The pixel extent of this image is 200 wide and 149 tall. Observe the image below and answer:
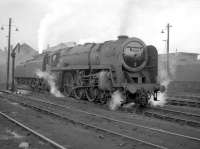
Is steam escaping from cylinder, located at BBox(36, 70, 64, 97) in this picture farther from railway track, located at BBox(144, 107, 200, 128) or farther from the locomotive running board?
railway track, located at BBox(144, 107, 200, 128)

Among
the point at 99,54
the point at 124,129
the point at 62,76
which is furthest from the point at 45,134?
the point at 62,76

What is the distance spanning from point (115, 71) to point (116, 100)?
127 centimetres

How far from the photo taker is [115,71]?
13.2 meters

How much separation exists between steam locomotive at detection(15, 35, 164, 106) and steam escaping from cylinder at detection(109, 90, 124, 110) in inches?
6.9

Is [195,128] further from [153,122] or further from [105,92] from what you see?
[105,92]

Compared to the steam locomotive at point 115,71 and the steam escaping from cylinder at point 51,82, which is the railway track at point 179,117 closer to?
the steam locomotive at point 115,71

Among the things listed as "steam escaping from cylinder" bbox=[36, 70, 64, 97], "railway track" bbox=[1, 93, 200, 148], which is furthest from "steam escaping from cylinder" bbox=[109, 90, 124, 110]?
"steam escaping from cylinder" bbox=[36, 70, 64, 97]

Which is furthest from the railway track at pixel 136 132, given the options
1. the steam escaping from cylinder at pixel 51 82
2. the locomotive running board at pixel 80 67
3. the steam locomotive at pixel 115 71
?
the steam escaping from cylinder at pixel 51 82

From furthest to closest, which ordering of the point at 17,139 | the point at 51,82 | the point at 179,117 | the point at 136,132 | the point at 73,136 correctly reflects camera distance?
the point at 51,82
the point at 179,117
the point at 136,132
the point at 73,136
the point at 17,139

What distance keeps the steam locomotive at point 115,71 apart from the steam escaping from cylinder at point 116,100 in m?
0.17

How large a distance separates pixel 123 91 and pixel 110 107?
1.09 meters

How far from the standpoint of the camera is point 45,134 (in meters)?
7.80

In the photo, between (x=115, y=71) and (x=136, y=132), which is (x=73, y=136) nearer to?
(x=136, y=132)

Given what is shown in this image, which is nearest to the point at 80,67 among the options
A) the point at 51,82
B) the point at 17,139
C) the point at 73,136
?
the point at 51,82
